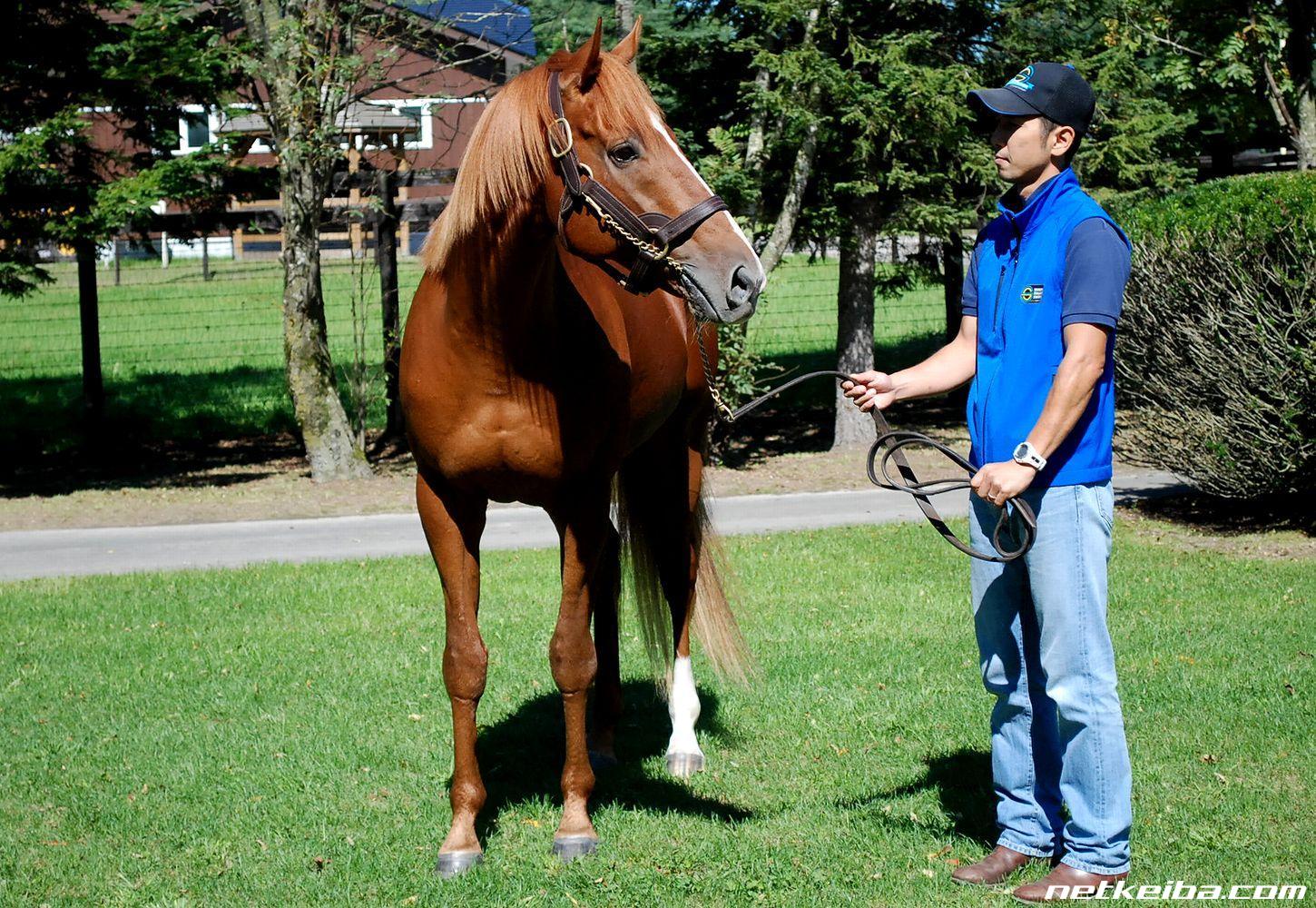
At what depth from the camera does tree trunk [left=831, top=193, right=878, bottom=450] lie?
11828 millimetres

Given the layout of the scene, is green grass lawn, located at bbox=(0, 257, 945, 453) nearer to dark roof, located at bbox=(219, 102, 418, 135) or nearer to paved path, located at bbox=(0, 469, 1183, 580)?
dark roof, located at bbox=(219, 102, 418, 135)

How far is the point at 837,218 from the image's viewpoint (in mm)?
11469

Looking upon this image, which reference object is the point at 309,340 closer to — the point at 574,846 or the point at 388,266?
the point at 388,266

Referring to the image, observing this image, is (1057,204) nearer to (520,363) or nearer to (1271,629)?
(520,363)

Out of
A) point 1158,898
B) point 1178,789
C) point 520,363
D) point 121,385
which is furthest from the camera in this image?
point 121,385

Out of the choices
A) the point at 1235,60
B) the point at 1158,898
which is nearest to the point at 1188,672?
the point at 1158,898

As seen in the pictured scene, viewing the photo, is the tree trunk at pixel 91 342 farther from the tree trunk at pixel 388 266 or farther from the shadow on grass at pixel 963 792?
the shadow on grass at pixel 963 792

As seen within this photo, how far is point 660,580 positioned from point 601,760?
836 millimetres

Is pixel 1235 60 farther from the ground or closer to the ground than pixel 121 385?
farther from the ground

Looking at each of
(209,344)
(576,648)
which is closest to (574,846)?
(576,648)

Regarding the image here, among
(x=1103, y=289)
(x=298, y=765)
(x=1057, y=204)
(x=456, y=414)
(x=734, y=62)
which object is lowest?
(x=298, y=765)

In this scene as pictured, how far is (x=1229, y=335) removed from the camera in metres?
8.16

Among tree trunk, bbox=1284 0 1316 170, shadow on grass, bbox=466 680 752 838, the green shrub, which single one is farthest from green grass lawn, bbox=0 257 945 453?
shadow on grass, bbox=466 680 752 838

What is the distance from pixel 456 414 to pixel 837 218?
325 inches
